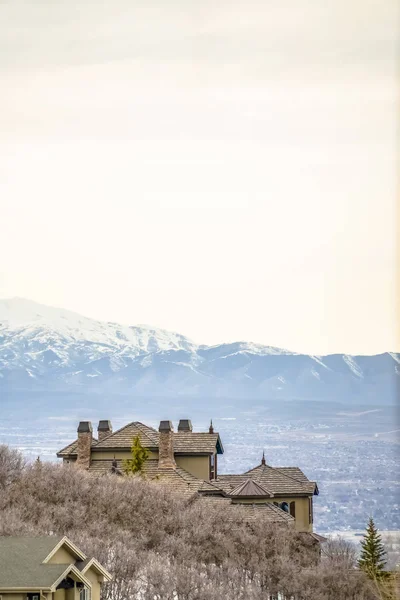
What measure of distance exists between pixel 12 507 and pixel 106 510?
381 cm

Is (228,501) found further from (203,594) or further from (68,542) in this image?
(68,542)

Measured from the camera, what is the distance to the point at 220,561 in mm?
57562

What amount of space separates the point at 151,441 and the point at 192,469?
2.32m

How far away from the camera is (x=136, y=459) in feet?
220

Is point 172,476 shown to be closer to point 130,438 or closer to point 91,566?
point 130,438

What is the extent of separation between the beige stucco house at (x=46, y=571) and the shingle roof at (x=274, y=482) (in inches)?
846

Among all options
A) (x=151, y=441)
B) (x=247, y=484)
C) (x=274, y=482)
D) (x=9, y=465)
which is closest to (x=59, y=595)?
(x=9, y=465)

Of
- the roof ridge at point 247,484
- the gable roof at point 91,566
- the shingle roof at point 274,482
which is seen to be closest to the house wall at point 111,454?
the shingle roof at point 274,482

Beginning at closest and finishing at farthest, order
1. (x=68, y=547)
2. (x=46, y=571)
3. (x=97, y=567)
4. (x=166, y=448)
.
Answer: (x=46, y=571)
(x=68, y=547)
(x=97, y=567)
(x=166, y=448)

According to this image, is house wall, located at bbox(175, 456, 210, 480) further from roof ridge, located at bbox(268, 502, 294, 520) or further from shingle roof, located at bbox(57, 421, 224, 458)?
roof ridge, located at bbox(268, 502, 294, 520)

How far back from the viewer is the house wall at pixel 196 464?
70.0 meters

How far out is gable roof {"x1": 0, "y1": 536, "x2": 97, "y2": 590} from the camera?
44.2 metres

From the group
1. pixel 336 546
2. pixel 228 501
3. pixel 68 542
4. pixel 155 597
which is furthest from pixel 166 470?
pixel 68 542

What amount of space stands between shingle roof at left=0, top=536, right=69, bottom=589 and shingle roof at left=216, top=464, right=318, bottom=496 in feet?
73.3
